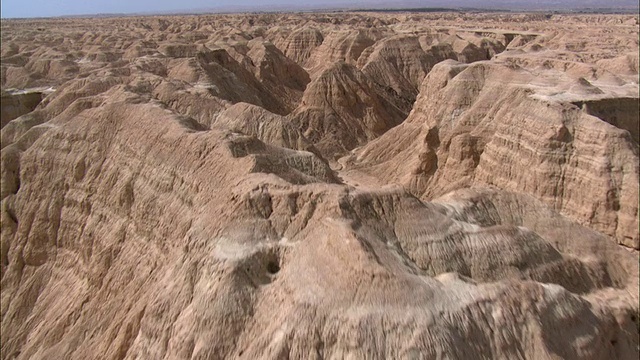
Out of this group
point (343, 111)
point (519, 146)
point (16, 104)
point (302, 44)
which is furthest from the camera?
point (302, 44)

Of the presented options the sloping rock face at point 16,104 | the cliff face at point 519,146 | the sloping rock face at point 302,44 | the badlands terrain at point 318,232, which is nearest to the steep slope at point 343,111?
the cliff face at point 519,146

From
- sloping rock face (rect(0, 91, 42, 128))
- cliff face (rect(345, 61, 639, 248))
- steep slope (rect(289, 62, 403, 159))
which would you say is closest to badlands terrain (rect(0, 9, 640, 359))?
cliff face (rect(345, 61, 639, 248))

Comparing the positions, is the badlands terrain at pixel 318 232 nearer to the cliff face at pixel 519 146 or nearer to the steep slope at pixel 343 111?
the cliff face at pixel 519 146

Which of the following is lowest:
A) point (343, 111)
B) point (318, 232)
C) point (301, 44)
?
point (343, 111)

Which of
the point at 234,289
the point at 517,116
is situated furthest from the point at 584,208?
the point at 234,289

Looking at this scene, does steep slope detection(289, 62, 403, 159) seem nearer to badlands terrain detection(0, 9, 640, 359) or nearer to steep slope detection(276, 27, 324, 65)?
badlands terrain detection(0, 9, 640, 359)

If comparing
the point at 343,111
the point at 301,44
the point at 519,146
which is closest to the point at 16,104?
the point at 343,111

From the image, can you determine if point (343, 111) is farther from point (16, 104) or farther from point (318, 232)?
point (318, 232)

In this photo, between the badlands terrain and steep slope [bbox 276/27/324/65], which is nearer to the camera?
the badlands terrain

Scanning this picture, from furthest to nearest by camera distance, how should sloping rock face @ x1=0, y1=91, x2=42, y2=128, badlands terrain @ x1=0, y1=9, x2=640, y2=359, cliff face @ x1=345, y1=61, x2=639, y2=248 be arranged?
1. sloping rock face @ x1=0, y1=91, x2=42, y2=128
2. cliff face @ x1=345, y1=61, x2=639, y2=248
3. badlands terrain @ x1=0, y1=9, x2=640, y2=359

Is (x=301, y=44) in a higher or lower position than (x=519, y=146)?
lower
